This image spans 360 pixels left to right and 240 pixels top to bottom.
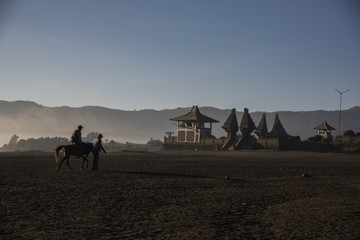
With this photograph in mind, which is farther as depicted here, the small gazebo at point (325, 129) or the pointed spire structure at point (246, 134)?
the small gazebo at point (325, 129)

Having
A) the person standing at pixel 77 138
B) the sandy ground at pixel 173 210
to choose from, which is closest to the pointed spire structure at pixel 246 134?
the person standing at pixel 77 138

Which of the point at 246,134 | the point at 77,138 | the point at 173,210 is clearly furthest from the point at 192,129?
the point at 173,210

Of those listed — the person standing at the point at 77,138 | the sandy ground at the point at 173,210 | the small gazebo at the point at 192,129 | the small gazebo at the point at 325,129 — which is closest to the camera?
the sandy ground at the point at 173,210

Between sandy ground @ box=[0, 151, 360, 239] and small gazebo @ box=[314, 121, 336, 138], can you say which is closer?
sandy ground @ box=[0, 151, 360, 239]

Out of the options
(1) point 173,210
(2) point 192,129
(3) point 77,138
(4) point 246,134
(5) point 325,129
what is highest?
(5) point 325,129

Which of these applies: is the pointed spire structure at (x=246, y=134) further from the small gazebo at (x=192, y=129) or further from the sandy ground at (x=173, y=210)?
the sandy ground at (x=173, y=210)

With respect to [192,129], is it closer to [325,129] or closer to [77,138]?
[325,129]

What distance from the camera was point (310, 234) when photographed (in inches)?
275

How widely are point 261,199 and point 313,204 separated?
1414mm

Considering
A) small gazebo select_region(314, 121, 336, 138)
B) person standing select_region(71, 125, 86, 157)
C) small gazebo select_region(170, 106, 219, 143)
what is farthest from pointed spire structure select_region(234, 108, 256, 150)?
person standing select_region(71, 125, 86, 157)

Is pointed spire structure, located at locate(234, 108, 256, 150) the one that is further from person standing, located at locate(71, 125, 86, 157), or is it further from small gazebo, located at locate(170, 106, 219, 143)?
person standing, located at locate(71, 125, 86, 157)

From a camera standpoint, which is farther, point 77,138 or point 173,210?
point 77,138

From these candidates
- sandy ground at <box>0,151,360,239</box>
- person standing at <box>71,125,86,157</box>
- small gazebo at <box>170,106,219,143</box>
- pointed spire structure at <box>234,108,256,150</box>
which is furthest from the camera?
small gazebo at <box>170,106,219,143</box>

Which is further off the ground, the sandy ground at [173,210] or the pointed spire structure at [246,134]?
the pointed spire structure at [246,134]
